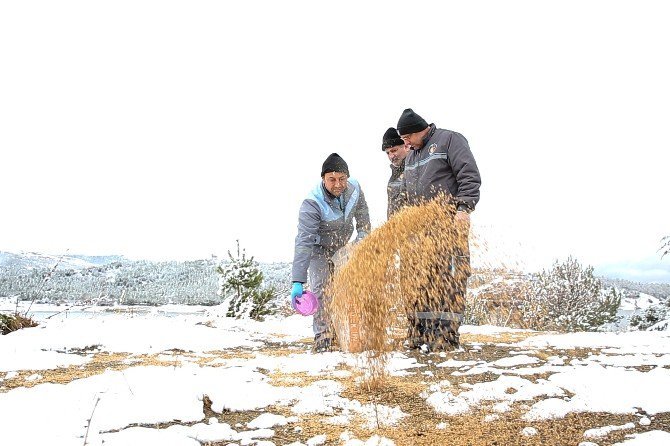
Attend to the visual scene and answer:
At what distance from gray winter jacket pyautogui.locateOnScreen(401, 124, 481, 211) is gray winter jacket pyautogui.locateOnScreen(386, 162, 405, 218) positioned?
270 mm

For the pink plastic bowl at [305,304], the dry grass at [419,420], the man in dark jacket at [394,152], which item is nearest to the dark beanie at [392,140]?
the man in dark jacket at [394,152]

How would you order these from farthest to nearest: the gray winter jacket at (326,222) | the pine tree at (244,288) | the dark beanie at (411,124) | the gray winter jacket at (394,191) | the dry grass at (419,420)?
the pine tree at (244,288) → the gray winter jacket at (394,191) → the gray winter jacket at (326,222) → the dark beanie at (411,124) → the dry grass at (419,420)

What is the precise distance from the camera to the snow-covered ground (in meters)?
2.25

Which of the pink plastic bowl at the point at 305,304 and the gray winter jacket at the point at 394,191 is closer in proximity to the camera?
the pink plastic bowl at the point at 305,304

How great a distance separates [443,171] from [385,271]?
5.24ft

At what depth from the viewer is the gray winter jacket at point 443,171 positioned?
409 centimetres

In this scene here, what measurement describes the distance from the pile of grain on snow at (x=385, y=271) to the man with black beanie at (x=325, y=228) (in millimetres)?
1191

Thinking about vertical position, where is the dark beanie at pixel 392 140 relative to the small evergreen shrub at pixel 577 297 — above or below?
above

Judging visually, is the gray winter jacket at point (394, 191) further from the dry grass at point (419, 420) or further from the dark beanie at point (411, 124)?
the dry grass at point (419, 420)

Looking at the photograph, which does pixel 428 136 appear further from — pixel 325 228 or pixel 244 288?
pixel 244 288

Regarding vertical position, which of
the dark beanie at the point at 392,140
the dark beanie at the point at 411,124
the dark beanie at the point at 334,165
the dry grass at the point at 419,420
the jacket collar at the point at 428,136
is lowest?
the dry grass at the point at 419,420

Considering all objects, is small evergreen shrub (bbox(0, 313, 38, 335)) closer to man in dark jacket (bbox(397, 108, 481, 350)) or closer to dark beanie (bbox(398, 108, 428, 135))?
man in dark jacket (bbox(397, 108, 481, 350))

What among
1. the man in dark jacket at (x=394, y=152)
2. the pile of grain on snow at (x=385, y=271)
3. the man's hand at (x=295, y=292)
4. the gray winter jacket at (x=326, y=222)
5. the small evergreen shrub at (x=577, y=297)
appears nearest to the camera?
the pile of grain on snow at (x=385, y=271)

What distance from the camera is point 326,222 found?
191 inches
